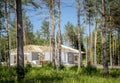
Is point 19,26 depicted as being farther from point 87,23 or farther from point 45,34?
point 45,34

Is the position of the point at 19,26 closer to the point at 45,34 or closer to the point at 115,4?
the point at 115,4

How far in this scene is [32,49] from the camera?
2388 inches

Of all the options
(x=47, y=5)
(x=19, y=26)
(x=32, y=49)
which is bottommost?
(x=32, y=49)

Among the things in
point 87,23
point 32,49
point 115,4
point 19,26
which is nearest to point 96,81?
point 19,26

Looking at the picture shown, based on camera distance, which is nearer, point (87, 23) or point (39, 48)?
point (87, 23)

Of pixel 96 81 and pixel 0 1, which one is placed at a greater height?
pixel 0 1

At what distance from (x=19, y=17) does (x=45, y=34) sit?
82.1m

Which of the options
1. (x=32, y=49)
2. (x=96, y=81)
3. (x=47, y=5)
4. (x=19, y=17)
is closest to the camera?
(x=96, y=81)

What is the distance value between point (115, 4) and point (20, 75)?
2808 centimetres

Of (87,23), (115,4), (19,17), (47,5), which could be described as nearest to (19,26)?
(19,17)

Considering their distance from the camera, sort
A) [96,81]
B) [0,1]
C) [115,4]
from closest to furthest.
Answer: [96,81], [0,1], [115,4]

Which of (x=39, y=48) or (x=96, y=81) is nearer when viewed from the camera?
(x=96, y=81)

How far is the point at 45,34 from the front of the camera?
3740 inches

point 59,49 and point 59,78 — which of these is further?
point 59,49
